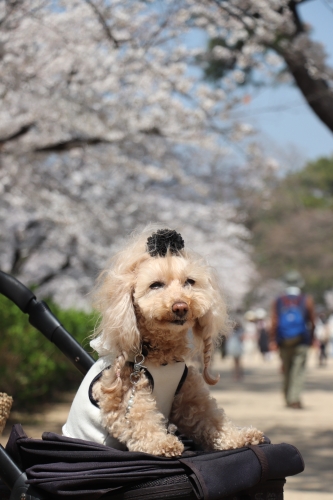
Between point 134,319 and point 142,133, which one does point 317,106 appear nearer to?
point 134,319

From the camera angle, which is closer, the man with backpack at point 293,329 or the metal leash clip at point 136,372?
the metal leash clip at point 136,372

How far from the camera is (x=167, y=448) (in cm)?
195

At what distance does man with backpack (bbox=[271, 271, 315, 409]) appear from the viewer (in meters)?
8.44

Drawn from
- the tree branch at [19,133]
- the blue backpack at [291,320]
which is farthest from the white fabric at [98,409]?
the tree branch at [19,133]

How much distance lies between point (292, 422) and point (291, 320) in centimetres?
132

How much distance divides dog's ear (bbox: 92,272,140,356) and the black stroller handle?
1.10 feet

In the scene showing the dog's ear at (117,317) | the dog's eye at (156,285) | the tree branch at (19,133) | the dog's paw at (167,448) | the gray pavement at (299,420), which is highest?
the dog's eye at (156,285)

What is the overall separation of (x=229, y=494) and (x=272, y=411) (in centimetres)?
720

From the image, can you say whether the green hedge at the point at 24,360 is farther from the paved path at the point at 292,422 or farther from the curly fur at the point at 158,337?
the curly fur at the point at 158,337

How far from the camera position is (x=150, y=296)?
208 cm

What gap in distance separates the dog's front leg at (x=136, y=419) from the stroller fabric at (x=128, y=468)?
8 cm

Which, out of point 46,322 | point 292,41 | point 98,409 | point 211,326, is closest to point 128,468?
point 98,409

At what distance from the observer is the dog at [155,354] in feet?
6.70

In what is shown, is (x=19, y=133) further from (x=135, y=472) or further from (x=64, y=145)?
(x=135, y=472)
